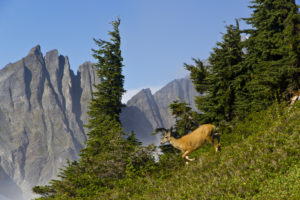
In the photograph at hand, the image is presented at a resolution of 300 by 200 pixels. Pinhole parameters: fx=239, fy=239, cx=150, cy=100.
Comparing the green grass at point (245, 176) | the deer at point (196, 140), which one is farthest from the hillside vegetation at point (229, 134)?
the deer at point (196, 140)

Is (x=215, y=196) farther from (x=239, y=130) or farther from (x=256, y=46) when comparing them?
(x=256, y=46)

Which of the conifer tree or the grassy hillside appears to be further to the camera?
the conifer tree

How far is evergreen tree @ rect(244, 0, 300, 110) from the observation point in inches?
667

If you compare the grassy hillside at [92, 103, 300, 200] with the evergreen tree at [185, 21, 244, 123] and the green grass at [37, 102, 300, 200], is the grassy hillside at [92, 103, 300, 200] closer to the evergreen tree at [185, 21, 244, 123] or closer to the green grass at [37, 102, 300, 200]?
the green grass at [37, 102, 300, 200]

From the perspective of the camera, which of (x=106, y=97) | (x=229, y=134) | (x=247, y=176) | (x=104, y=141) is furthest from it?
(x=106, y=97)

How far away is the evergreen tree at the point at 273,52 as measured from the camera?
55.6 ft

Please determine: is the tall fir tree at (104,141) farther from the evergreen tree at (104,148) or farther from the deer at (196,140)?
the deer at (196,140)

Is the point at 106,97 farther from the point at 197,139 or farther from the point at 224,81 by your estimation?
the point at 197,139

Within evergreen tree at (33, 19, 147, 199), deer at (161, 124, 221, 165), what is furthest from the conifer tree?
deer at (161, 124, 221, 165)

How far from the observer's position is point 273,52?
1859 centimetres

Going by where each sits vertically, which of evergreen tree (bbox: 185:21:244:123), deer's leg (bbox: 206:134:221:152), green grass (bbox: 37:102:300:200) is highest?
evergreen tree (bbox: 185:21:244:123)

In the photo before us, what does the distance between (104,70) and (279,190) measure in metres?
26.8

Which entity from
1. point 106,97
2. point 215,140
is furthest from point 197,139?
point 106,97

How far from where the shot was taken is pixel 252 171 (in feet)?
22.1
